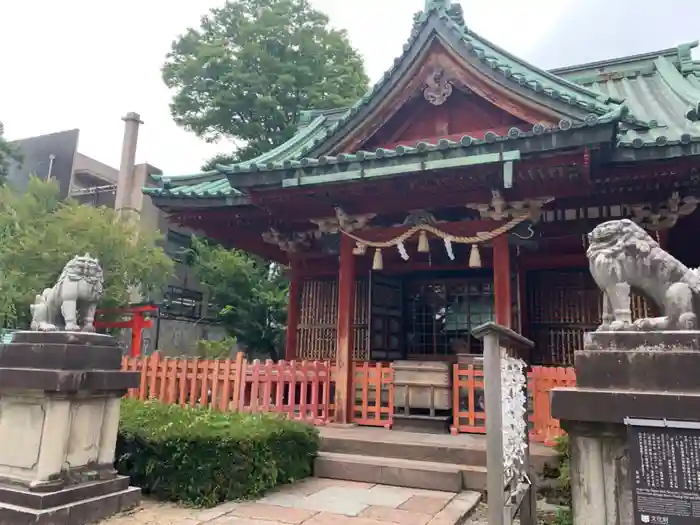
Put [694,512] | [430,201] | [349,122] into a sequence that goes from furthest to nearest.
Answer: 1. [349,122]
2. [430,201]
3. [694,512]

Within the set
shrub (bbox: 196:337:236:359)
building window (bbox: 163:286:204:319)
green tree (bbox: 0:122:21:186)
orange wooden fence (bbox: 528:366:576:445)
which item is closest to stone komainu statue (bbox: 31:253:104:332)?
orange wooden fence (bbox: 528:366:576:445)

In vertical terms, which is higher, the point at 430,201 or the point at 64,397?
the point at 430,201

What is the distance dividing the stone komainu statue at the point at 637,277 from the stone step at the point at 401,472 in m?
3.32

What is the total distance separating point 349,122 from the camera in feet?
30.0

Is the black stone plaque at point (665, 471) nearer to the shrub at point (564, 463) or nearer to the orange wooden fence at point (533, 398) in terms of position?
the shrub at point (564, 463)

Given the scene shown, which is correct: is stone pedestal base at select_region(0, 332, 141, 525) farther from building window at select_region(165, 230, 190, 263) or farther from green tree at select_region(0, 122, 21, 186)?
green tree at select_region(0, 122, 21, 186)

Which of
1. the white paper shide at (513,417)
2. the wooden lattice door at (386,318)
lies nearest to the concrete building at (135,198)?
the wooden lattice door at (386,318)

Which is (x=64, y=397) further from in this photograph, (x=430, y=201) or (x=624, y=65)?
(x=624, y=65)

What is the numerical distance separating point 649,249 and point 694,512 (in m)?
1.54

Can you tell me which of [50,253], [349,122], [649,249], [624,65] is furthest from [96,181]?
[649,249]

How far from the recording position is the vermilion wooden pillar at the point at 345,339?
26.8ft

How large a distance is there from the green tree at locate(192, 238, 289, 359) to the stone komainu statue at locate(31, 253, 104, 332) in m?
11.7

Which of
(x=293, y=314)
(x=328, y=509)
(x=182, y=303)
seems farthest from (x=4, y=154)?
(x=328, y=509)

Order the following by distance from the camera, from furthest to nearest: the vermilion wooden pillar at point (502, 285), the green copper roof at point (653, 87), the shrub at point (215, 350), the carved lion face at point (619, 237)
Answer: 1. the shrub at point (215, 350)
2. the vermilion wooden pillar at point (502, 285)
3. the green copper roof at point (653, 87)
4. the carved lion face at point (619, 237)
